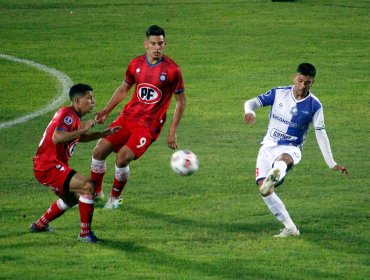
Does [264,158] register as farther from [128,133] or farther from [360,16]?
[360,16]

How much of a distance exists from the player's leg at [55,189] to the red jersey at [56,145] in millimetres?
95

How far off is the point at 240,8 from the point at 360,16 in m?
3.58

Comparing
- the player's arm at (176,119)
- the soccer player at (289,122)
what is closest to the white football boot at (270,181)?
the soccer player at (289,122)

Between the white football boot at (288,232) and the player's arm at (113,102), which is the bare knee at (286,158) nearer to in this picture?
the white football boot at (288,232)

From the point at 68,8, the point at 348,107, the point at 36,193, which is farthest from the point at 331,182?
the point at 68,8

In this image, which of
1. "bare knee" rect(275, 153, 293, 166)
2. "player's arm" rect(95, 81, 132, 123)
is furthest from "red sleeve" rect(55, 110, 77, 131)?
"bare knee" rect(275, 153, 293, 166)

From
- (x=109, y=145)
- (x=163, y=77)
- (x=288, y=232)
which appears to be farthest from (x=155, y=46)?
(x=288, y=232)

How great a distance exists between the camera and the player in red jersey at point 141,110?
14.4 m

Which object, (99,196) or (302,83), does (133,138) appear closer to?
(99,196)

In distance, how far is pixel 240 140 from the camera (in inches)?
744

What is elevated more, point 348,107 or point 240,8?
point 240,8

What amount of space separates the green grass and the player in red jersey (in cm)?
61

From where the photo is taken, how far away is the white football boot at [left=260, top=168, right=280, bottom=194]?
12727mm

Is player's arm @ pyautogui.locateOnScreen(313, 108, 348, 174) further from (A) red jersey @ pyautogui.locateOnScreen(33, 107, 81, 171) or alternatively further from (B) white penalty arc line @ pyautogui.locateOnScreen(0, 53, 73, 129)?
(B) white penalty arc line @ pyautogui.locateOnScreen(0, 53, 73, 129)
